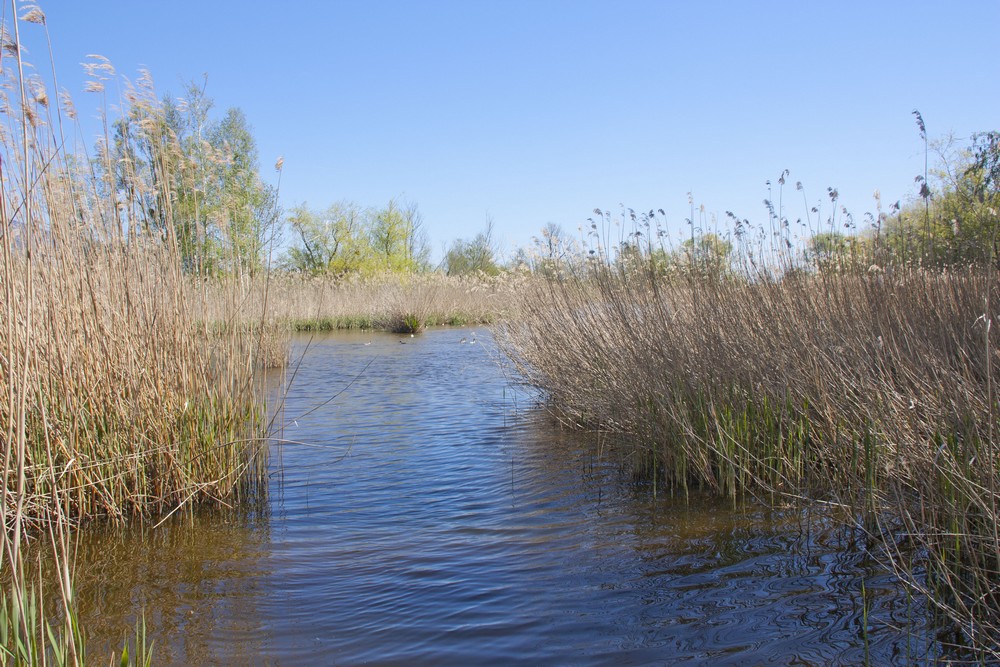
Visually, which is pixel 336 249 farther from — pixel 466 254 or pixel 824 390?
pixel 824 390

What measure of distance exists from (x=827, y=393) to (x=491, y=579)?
187 centimetres

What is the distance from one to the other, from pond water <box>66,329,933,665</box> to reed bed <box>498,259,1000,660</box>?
10.7 inches

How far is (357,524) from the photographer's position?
4.38 m

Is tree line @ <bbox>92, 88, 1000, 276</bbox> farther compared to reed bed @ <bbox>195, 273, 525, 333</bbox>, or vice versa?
reed bed @ <bbox>195, 273, 525, 333</bbox>

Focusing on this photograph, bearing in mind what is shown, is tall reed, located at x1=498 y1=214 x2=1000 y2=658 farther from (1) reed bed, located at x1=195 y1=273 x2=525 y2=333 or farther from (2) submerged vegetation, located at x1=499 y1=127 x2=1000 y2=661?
(1) reed bed, located at x1=195 y1=273 x2=525 y2=333

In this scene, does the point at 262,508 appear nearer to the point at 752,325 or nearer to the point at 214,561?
the point at 214,561

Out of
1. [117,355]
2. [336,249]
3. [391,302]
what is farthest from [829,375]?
[336,249]

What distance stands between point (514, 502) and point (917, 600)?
2.48m

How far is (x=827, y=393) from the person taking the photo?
11.5 feet

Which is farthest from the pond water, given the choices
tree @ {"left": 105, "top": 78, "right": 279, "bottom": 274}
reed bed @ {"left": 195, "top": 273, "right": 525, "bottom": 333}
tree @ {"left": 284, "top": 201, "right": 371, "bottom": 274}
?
tree @ {"left": 284, "top": 201, "right": 371, "bottom": 274}

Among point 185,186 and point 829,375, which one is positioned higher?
point 185,186

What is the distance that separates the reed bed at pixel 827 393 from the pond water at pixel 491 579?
27 centimetres

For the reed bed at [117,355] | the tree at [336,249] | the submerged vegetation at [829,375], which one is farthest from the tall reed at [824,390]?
the tree at [336,249]

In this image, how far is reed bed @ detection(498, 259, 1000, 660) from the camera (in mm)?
2613
